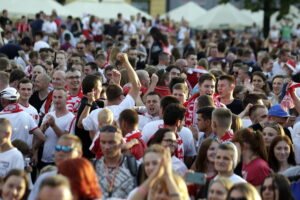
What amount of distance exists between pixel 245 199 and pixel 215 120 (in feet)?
10.1

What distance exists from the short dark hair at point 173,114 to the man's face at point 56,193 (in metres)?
4.15

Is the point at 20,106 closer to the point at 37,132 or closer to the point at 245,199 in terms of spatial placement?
the point at 37,132

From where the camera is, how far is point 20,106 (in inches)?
496

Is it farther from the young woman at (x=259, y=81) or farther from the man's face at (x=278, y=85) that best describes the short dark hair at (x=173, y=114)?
the young woman at (x=259, y=81)

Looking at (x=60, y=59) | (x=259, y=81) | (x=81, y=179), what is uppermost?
(x=81, y=179)

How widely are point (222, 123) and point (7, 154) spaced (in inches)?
98.0

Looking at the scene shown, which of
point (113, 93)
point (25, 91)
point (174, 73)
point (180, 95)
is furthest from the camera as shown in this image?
point (174, 73)

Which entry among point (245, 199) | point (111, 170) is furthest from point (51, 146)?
point (245, 199)

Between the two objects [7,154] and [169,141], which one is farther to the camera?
[7,154]

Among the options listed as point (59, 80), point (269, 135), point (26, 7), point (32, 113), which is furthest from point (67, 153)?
point (26, 7)

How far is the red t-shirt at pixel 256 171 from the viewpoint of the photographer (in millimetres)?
10055

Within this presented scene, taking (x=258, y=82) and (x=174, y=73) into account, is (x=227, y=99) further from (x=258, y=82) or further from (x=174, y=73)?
(x=258, y=82)

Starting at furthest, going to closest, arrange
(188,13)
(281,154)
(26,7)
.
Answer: (188,13), (26,7), (281,154)

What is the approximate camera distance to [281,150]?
1062cm
